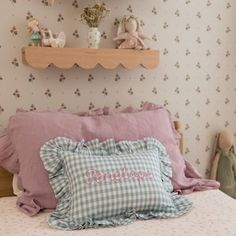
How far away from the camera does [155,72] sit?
7.35 feet

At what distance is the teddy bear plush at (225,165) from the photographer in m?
2.36

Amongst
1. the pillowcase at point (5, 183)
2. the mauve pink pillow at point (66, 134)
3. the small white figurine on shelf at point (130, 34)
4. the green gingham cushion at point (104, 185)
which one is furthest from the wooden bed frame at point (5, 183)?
the small white figurine on shelf at point (130, 34)

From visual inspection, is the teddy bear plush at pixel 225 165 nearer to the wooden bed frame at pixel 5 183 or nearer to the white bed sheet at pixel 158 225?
the white bed sheet at pixel 158 225

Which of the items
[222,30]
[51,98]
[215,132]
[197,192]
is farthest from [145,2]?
[197,192]

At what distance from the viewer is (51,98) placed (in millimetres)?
2055

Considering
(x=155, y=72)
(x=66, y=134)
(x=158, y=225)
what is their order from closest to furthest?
(x=158, y=225) → (x=66, y=134) → (x=155, y=72)

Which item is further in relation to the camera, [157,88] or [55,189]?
[157,88]

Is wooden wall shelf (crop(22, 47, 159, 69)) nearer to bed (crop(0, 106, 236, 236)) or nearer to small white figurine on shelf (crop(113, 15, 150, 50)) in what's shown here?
small white figurine on shelf (crop(113, 15, 150, 50))

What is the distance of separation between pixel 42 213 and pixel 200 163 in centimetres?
121

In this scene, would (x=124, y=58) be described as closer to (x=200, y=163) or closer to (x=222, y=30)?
(x=222, y=30)

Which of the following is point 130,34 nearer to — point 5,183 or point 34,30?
point 34,30

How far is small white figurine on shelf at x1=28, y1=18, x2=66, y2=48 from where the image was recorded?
74.1 inches

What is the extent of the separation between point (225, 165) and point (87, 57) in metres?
1.13

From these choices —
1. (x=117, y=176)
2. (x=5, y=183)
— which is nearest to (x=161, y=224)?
(x=117, y=176)
